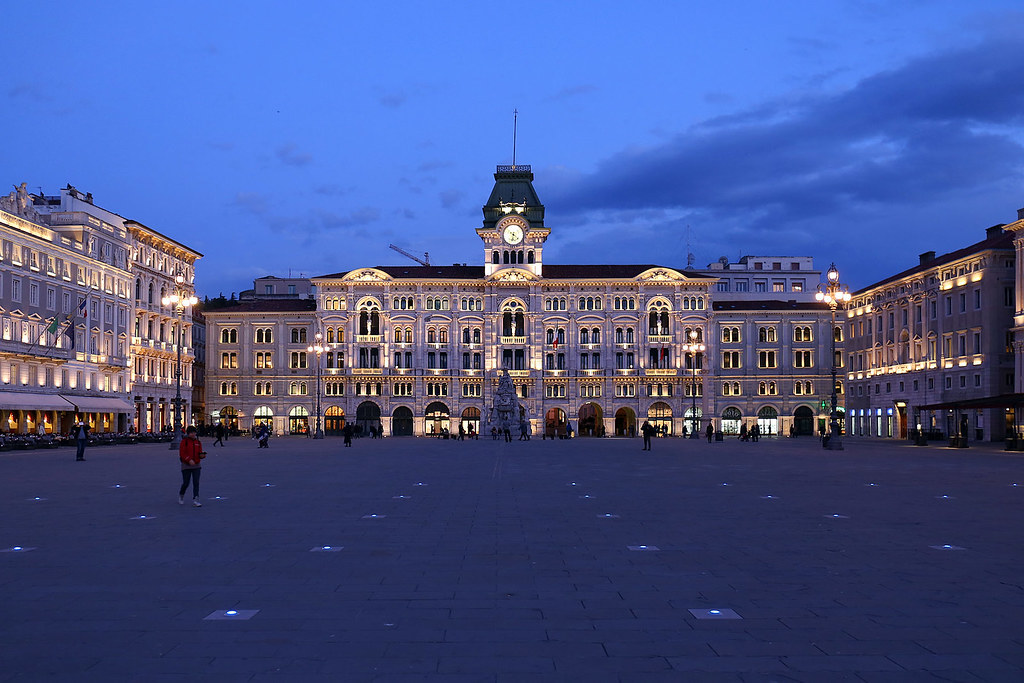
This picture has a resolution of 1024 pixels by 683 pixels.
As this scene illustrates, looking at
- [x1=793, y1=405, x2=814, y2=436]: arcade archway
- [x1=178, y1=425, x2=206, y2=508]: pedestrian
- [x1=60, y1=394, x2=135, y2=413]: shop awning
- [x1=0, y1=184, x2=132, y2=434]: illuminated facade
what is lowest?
[x1=793, y1=405, x2=814, y2=436]: arcade archway

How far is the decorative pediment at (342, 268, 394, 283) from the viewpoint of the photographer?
10725 centimetres

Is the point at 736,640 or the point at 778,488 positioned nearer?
the point at 736,640

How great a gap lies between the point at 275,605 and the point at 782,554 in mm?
7169

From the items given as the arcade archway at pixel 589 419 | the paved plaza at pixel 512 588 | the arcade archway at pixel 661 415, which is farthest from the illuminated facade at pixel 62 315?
the arcade archway at pixel 661 415

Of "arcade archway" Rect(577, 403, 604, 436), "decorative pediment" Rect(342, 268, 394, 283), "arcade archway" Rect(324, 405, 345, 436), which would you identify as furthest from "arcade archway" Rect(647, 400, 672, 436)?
"arcade archway" Rect(324, 405, 345, 436)

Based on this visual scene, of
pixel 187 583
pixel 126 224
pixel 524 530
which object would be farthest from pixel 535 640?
pixel 126 224

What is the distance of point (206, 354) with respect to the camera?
4444 inches

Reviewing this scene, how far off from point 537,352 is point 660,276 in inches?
669

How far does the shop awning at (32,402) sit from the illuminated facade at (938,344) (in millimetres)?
62616

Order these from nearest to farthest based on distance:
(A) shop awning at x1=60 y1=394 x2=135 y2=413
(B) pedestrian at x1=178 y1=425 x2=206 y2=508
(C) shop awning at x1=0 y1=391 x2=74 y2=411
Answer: (B) pedestrian at x1=178 y1=425 x2=206 y2=508 < (C) shop awning at x1=0 y1=391 x2=74 y2=411 < (A) shop awning at x1=60 y1=394 x2=135 y2=413

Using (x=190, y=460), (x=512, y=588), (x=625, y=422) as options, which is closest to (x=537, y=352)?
(x=625, y=422)

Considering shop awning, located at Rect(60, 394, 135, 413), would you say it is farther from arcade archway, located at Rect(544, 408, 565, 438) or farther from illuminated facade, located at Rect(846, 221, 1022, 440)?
illuminated facade, located at Rect(846, 221, 1022, 440)

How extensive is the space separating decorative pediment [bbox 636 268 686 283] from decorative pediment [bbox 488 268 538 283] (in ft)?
41.1

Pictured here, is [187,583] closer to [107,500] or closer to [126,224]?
[107,500]
